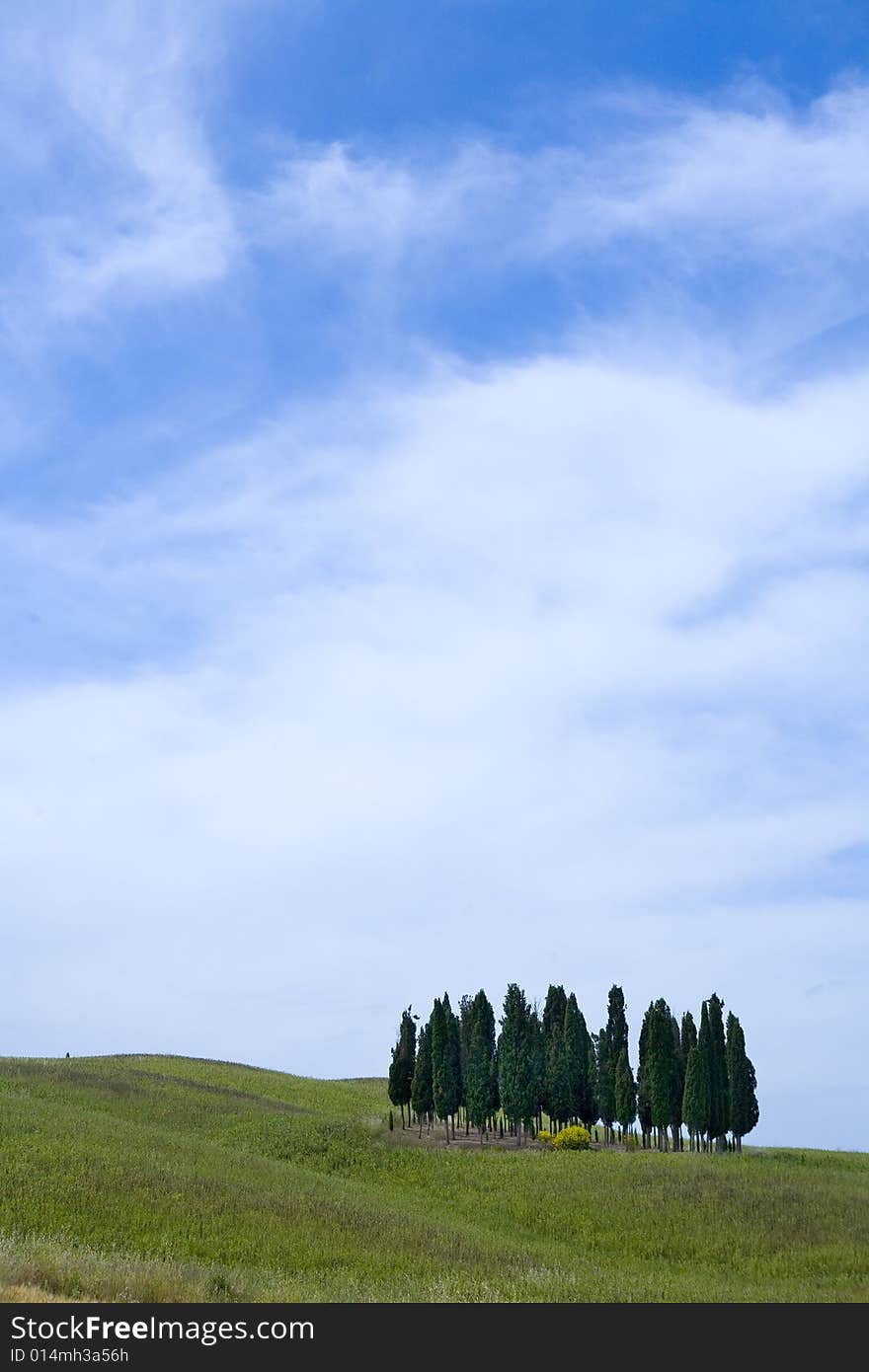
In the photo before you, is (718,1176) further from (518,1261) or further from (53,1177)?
(53,1177)

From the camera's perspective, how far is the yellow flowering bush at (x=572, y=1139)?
2682 inches

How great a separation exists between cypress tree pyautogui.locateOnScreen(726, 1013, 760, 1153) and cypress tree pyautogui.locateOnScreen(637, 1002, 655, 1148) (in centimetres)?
544

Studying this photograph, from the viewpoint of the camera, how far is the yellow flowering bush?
2682 inches

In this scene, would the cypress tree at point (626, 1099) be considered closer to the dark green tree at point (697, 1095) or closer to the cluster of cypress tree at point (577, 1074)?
the cluster of cypress tree at point (577, 1074)

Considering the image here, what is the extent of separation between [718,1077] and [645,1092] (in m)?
5.19

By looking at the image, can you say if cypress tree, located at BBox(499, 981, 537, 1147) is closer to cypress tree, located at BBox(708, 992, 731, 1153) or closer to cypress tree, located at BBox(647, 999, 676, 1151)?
cypress tree, located at BBox(647, 999, 676, 1151)

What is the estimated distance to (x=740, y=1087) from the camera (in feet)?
242

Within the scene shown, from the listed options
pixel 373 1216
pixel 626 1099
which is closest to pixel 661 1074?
pixel 626 1099

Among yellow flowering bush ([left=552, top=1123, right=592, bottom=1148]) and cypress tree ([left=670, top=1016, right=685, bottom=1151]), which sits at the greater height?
cypress tree ([left=670, top=1016, right=685, bottom=1151])

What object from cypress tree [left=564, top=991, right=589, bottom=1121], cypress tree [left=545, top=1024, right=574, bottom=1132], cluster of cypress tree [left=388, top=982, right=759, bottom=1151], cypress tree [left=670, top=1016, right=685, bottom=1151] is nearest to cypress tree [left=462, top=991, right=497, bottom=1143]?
cluster of cypress tree [left=388, top=982, right=759, bottom=1151]

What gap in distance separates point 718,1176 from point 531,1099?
19.2 metres

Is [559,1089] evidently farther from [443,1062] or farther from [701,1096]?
[701,1096]

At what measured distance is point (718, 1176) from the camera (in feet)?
173
